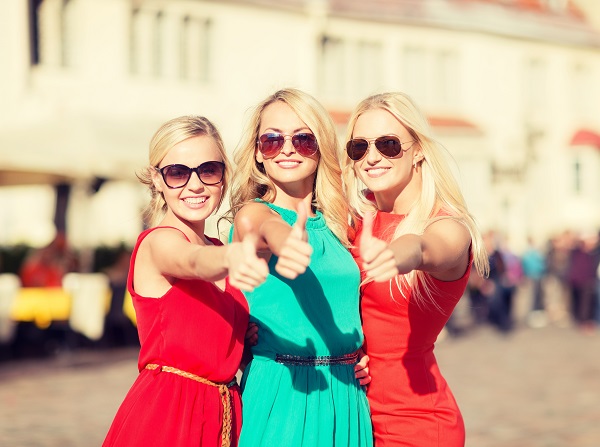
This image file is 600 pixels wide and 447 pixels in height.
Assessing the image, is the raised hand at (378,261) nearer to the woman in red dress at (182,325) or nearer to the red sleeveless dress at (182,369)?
the woman in red dress at (182,325)

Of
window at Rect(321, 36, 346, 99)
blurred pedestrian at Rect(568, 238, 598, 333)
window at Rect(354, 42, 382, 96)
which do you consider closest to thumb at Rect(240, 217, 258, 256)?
→ blurred pedestrian at Rect(568, 238, 598, 333)

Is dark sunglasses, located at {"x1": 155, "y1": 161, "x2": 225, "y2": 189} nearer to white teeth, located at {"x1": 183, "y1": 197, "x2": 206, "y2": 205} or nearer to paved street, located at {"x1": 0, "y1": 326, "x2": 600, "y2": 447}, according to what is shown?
white teeth, located at {"x1": 183, "y1": 197, "x2": 206, "y2": 205}

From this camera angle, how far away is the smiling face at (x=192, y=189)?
124 inches

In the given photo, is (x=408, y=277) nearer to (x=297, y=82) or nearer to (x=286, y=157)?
(x=286, y=157)

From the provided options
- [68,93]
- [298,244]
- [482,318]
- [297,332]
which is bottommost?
[482,318]

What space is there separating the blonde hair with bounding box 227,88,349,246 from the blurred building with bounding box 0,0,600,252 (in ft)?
27.9

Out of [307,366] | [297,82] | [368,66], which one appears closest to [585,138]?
[368,66]

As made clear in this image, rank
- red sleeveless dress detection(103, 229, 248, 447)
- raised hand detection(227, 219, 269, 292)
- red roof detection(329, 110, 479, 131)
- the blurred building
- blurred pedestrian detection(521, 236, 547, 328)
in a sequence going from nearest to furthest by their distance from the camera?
raised hand detection(227, 219, 269, 292) < red sleeveless dress detection(103, 229, 248, 447) < the blurred building < blurred pedestrian detection(521, 236, 547, 328) < red roof detection(329, 110, 479, 131)

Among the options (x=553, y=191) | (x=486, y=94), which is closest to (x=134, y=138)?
(x=486, y=94)

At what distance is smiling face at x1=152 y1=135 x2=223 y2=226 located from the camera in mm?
3156

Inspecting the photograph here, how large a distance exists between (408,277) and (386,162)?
0.42 metres

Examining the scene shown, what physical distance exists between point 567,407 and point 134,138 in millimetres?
6485

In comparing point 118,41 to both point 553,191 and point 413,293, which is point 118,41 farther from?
point 413,293

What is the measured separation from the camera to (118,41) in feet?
73.8
